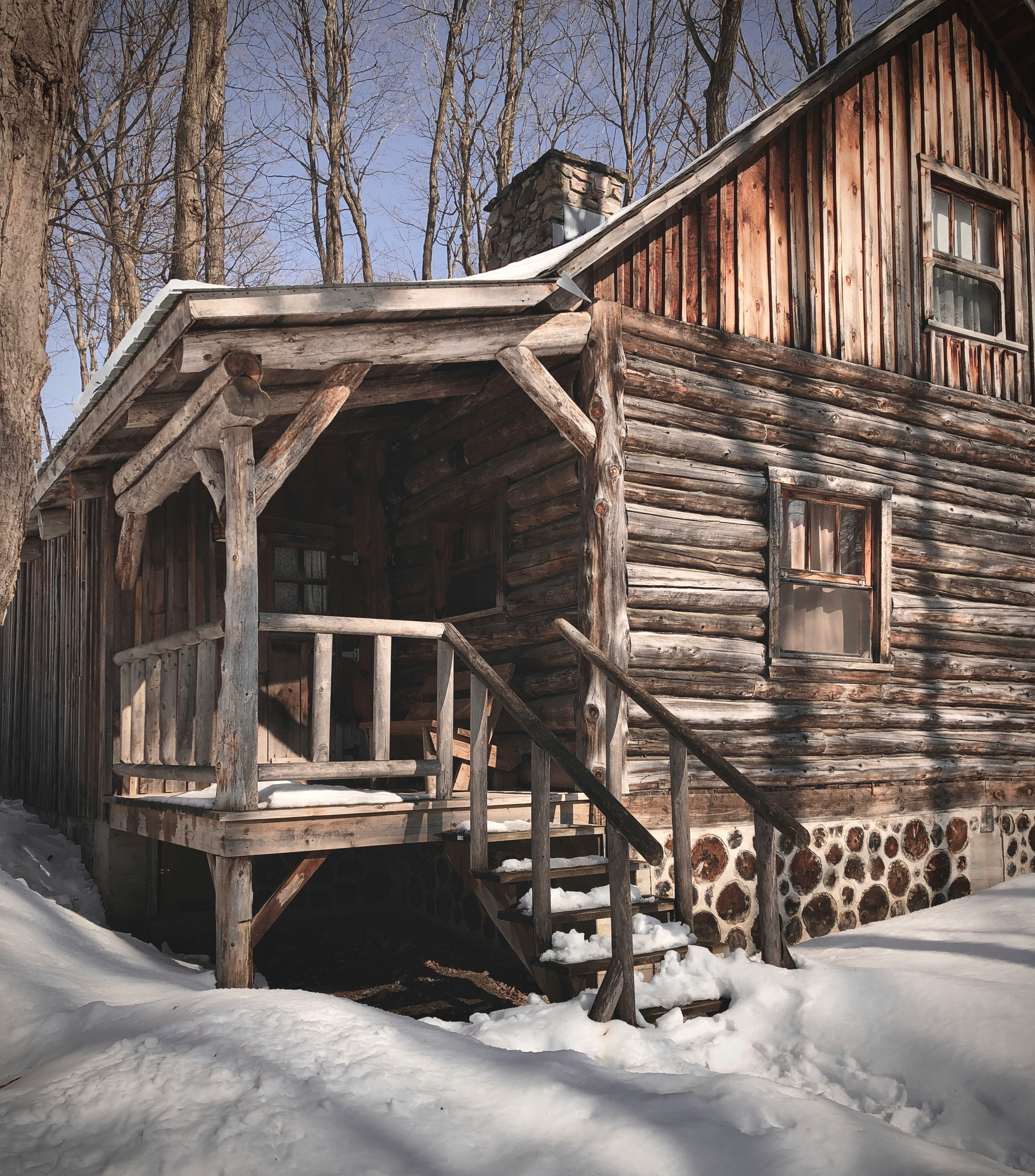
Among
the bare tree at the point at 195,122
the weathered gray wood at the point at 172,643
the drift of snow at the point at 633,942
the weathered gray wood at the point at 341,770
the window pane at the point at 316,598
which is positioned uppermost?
the bare tree at the point at 195,122

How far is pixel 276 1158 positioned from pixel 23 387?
2.71 m

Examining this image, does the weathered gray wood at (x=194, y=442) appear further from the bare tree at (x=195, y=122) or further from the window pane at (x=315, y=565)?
the bare tree at (x=195, y=122)

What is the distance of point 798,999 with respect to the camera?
17.1 feet

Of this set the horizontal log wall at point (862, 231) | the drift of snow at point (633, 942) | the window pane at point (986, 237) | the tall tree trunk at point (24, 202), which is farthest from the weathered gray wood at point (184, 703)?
the window pane at point (986, 237)

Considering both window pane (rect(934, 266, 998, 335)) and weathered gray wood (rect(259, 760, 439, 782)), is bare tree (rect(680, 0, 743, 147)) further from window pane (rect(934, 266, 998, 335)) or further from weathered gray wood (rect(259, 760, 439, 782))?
weathered gray wood (rect(259, 760, 439, 782))

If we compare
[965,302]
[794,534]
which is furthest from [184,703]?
[965,302]

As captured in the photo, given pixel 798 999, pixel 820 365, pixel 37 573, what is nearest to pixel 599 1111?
pixel 798 999

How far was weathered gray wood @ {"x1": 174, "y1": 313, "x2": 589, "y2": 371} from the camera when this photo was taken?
5742mm

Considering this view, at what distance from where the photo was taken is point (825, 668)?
8164 millimetres

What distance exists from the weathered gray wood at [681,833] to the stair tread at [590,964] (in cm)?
51

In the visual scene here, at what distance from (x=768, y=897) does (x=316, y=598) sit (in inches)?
219

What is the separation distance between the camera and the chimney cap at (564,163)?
32.1 feet

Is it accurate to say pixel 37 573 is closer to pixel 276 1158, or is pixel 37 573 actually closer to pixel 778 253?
pixel 778 253

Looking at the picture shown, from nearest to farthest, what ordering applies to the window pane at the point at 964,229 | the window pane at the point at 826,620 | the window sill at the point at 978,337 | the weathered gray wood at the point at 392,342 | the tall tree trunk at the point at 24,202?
the tall tree trunk at the point at 24,202 < the weathered gray wood at the point at 392,342 < the window pane at the point at 826,620 < the window sill at the point at 978,337 < the window pane at the point at 964,229
